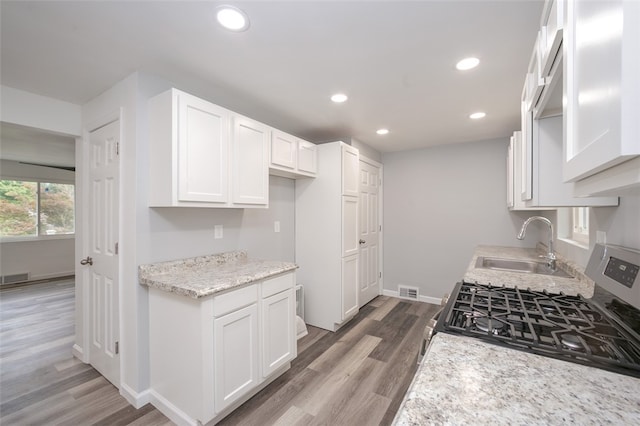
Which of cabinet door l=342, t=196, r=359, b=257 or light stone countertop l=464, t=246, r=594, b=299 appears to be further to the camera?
cabinet door l=342, t=196, r=359, b=257

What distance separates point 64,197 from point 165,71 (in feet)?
18.5

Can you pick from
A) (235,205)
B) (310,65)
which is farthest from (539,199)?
(235,205)

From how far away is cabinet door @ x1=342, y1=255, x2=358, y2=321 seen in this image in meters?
3.19

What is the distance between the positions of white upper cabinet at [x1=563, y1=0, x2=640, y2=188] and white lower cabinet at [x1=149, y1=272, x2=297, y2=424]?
173cm

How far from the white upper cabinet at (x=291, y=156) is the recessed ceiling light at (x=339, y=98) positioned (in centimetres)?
60

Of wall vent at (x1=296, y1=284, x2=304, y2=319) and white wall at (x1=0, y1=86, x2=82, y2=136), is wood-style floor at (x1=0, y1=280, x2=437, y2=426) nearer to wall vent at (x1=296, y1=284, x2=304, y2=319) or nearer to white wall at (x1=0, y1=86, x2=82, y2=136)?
wall vent at (x1=296, y1=284, x2=304, y2=319)

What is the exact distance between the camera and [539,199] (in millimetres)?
1307

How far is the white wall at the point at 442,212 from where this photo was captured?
3691mm

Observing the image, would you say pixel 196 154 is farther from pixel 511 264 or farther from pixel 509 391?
pixel 511 264

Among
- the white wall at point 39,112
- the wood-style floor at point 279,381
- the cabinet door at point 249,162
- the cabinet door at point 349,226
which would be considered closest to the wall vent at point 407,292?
the wood-style floor at point 279,381

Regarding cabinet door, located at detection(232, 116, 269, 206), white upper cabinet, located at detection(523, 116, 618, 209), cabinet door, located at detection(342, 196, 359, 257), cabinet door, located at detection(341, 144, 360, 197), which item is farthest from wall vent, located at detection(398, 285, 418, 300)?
white upper cabinet, located at detection(523, 116, 618, 209)

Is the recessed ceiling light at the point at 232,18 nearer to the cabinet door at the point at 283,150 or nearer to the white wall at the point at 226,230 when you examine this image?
the cabinet door at the point at 283,150

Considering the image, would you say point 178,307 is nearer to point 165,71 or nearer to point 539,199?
point 165,71

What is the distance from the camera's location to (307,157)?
309 centimetres
